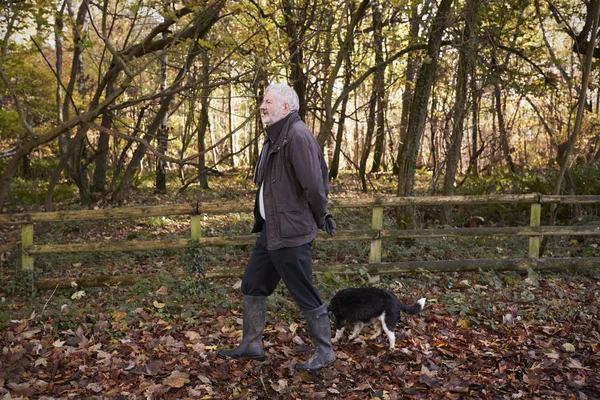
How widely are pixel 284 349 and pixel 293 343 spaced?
0.19m

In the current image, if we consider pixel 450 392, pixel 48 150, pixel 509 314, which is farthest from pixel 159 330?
pixel 48 150

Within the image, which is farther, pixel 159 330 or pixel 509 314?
pixel 509 314

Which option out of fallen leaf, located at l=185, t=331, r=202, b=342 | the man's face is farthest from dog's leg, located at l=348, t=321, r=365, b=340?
the man's face

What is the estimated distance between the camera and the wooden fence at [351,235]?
20.1 feet

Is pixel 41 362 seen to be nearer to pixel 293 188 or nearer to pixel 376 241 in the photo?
pixel 293 188

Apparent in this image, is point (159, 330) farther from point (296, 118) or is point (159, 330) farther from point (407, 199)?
point (407, 199)

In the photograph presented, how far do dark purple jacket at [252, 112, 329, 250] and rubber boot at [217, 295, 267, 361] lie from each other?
63 centimetres

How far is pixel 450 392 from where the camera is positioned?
13.0ft

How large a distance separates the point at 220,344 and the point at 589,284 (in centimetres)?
486

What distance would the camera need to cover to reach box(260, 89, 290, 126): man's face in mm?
4031

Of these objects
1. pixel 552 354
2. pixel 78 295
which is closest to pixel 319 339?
pixel 552 354

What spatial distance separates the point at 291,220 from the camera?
3975 mm

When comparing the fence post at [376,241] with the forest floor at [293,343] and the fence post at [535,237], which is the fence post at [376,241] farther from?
the fence post at [535,237]

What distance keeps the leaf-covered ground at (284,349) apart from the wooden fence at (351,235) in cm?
41
